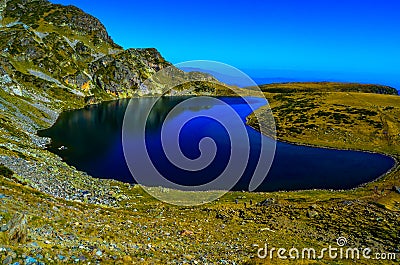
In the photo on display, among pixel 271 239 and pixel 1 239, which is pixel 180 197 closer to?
pixel 271 239

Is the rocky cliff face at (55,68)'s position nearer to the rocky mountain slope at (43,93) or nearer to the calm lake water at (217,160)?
the rocky mountain slope at (43,93)

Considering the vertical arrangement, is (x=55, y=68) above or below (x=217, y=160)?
above

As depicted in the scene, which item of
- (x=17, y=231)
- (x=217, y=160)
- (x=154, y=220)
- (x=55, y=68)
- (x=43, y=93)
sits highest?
(x=55, y=68)

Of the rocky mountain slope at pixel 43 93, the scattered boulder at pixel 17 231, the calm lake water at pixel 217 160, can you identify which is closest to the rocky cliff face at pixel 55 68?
the rocky mountain slope at pixel 43 93

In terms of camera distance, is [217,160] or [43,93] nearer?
[217,160]

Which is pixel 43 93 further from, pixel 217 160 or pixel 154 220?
pixel 154 220

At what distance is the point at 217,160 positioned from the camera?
65.2m

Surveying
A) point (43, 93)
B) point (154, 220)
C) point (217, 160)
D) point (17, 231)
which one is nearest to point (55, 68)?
point (43, 93)

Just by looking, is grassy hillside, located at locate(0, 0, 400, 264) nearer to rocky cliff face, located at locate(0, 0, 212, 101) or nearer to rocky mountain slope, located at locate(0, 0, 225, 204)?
rocky mountain slope, located at locate(0, 0, 225, 204)

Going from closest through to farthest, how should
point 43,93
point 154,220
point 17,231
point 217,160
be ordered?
point 17,231
point 154,220
point 217,160
point 43,93

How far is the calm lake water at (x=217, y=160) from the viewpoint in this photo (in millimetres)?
54375

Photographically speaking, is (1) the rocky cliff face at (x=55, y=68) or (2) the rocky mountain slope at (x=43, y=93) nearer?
(2) the rocky mountain slope at (x=43, y=93)

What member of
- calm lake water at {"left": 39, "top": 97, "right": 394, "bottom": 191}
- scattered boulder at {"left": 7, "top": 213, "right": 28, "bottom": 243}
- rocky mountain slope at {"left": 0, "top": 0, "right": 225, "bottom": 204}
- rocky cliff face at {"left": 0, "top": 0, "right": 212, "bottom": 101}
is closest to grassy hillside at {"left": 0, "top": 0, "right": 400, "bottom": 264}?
scattered boulder at {"left": 7, "top": 213, "right": 28, "bottom": 243}

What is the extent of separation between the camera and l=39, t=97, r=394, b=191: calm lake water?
178 feet
